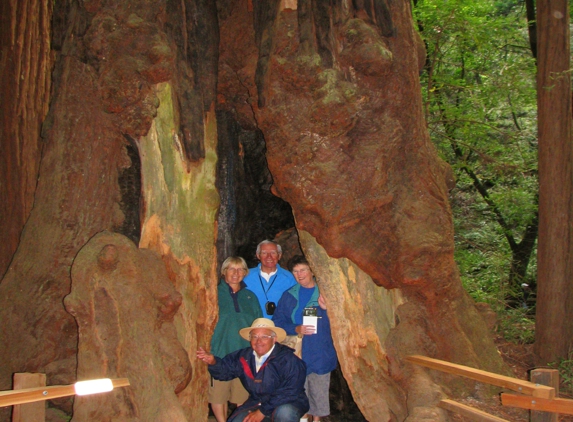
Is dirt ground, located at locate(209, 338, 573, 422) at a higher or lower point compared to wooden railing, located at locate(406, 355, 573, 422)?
lower

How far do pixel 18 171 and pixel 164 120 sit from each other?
2413 mm

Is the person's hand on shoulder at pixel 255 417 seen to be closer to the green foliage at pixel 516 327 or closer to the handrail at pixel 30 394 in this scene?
the handrail at pixel 30 394

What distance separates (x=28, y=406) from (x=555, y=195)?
23.0 ft

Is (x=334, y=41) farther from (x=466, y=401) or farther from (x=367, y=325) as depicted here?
(x=466, y=401)

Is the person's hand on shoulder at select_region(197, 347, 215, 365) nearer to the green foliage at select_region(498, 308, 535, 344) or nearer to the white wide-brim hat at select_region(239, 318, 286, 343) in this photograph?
the white wide-brim hat at select_region(239, 318, 286, 343)

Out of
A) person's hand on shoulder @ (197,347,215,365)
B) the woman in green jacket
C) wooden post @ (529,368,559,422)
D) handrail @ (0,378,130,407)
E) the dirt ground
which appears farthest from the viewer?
the woman in green jacket

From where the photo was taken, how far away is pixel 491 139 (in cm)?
1095

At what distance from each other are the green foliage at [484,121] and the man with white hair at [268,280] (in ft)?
16.4

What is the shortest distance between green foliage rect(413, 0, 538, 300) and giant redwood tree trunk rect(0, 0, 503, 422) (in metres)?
4.83

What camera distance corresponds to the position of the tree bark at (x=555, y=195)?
7.47 meters

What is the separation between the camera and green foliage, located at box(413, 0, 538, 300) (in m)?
9.80

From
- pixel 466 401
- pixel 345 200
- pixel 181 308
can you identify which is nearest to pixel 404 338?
pixel 466 401

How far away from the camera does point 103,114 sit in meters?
5.04

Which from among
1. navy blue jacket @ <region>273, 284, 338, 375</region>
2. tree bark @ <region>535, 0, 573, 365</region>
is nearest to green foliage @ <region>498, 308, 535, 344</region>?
tree bark @ <region>535, 0, 573, 365</region>
